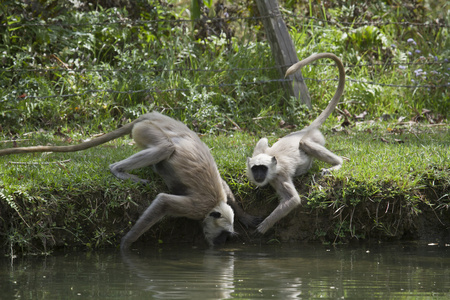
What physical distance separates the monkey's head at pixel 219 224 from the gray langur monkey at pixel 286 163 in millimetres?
318

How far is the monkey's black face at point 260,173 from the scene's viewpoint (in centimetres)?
589

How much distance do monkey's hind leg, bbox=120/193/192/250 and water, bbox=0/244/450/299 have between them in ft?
0.50

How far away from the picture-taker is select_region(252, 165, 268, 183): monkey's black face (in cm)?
589

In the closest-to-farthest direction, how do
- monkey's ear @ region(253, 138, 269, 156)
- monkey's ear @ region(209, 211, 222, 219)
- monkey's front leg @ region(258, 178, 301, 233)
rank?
1. monkey's ear @ region(209, 211, 222, 219)
2. monkey's front leg @ region(258, 178, 301, 233)
3. monkey's ear @ region(253, 138, 269, 156)

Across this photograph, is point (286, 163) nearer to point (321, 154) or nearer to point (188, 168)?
point (321, 154)

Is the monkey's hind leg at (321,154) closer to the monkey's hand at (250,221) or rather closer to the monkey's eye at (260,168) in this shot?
the monkey's eye at (260,168)

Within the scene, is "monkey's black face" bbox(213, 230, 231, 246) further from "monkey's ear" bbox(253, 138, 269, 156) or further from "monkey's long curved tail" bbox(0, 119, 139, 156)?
"monkey's long curved tail" bbox(0, 119, 139, 156)

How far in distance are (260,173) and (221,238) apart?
2.48ft

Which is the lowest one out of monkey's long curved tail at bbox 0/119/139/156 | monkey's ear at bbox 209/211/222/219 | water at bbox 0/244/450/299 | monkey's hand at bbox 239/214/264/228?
water at bbox 0/244/450/299

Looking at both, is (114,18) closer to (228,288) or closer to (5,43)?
(5,43)

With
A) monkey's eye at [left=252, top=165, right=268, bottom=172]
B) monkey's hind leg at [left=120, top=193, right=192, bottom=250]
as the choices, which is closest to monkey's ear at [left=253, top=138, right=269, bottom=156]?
monkey's eye at [left=252, top=165, right=268, bottom=172]

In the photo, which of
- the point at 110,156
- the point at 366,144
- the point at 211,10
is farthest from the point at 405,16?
the point at 110,156

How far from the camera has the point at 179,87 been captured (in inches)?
356

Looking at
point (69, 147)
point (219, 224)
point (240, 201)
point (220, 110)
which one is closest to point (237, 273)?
A: point (219, 224)
